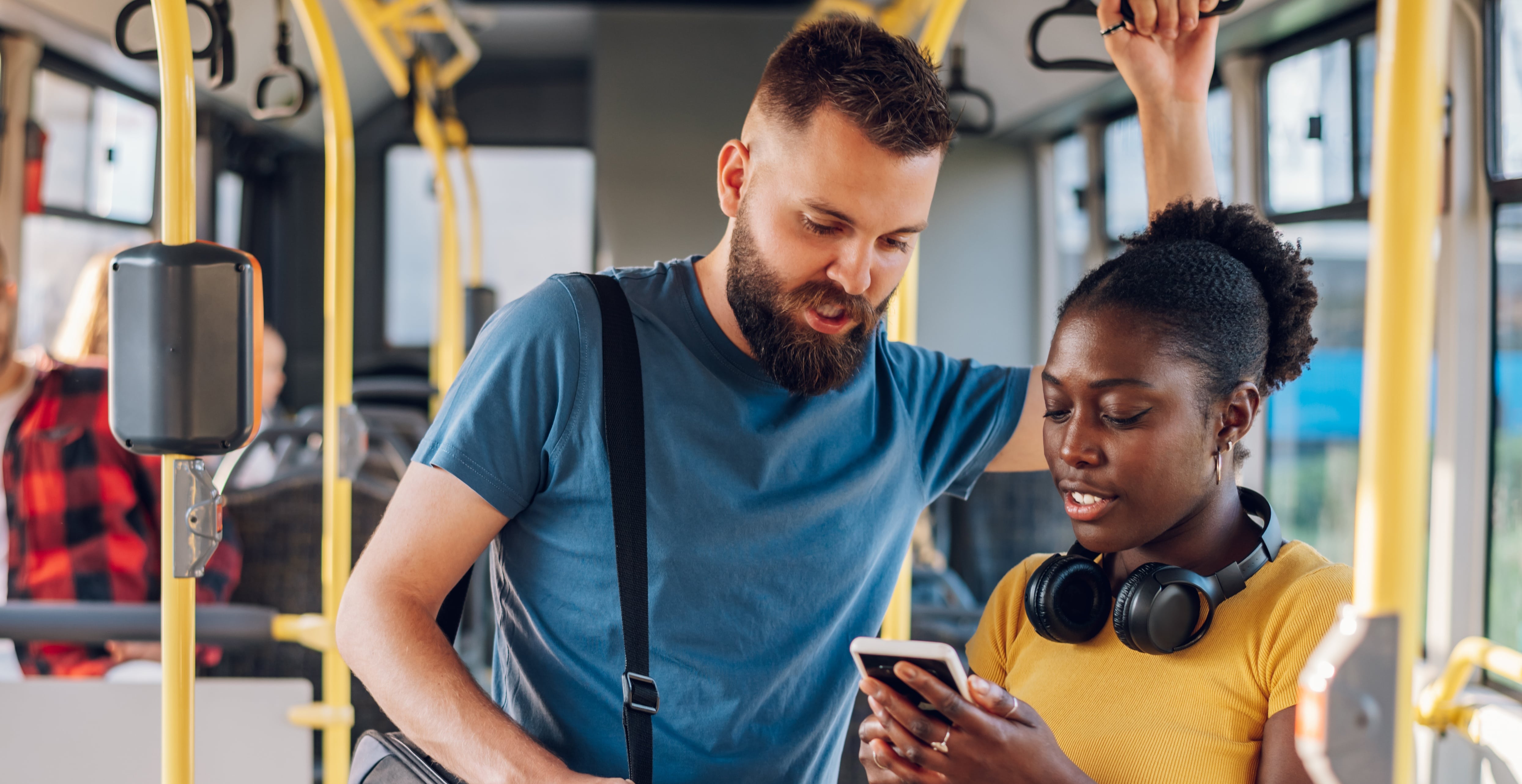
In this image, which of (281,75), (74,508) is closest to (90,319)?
(74,508)

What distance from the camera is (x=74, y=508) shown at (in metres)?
2.44

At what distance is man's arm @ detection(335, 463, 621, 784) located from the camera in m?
1.13

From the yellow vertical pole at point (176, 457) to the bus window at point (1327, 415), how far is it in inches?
106

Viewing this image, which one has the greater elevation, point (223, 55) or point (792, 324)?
point (223, 55)

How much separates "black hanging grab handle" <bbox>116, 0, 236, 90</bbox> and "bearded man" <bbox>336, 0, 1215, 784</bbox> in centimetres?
79

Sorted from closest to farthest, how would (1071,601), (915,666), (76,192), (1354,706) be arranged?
(1354,706), (915,666), (1071,601), (76,192)

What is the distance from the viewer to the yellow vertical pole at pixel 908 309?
180 cm

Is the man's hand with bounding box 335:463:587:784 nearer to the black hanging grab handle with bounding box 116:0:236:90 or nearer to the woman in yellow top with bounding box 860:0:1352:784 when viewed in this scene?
the woman in yellow top with bounding box 860:0:1352:784

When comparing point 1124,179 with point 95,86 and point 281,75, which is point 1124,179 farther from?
point 95,86

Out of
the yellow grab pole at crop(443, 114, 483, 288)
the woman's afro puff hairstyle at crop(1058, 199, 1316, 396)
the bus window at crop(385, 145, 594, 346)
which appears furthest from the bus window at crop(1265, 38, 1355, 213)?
the bus window at crop(385, 145, 594, 346)

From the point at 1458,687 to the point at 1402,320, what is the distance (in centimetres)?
103

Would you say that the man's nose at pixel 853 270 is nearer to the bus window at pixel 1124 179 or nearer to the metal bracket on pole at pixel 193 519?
the metal bracket on pole at pixel 193 519

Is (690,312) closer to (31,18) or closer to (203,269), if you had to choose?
(203,269)

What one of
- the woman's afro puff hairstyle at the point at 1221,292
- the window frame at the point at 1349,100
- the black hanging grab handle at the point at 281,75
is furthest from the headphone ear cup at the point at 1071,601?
the window frame at the point at 1349,100
